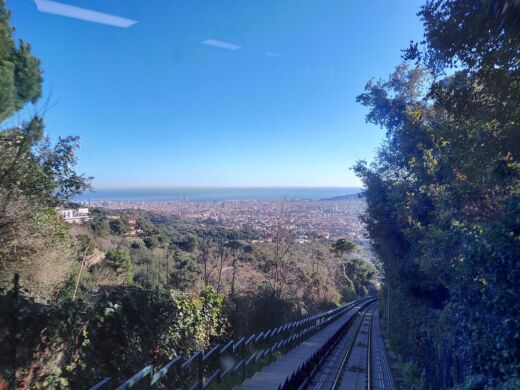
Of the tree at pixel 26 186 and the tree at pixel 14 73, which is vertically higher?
the tree at pixel 14 73

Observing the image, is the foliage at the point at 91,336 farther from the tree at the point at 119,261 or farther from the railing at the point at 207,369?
the tree at the point at 119,261

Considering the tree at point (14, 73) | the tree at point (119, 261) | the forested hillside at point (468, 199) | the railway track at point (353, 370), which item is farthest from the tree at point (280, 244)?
the tree at point (14, 73)

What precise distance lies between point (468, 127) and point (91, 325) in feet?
27.6

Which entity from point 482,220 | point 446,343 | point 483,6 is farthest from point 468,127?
point 446,343

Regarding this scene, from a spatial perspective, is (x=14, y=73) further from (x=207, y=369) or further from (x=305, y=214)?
(x=305, y=214)

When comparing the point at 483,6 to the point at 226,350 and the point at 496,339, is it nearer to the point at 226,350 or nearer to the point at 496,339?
the point at 496,339

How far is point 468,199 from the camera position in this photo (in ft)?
27.4

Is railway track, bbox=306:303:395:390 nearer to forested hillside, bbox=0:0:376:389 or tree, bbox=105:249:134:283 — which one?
forested hillside, bbox=0:0:376:389

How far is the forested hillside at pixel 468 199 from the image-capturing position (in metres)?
4.51

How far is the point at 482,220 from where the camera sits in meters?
8.17

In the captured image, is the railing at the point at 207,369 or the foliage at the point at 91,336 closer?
the foliage at the point at 91,336

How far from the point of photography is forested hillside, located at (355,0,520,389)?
451 cm

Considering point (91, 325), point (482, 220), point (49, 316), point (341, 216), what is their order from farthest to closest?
point (341, 216)
point (482, 220)
point (91, 325)
point (49, 316)

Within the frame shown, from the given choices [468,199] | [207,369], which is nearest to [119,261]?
[207,369]
